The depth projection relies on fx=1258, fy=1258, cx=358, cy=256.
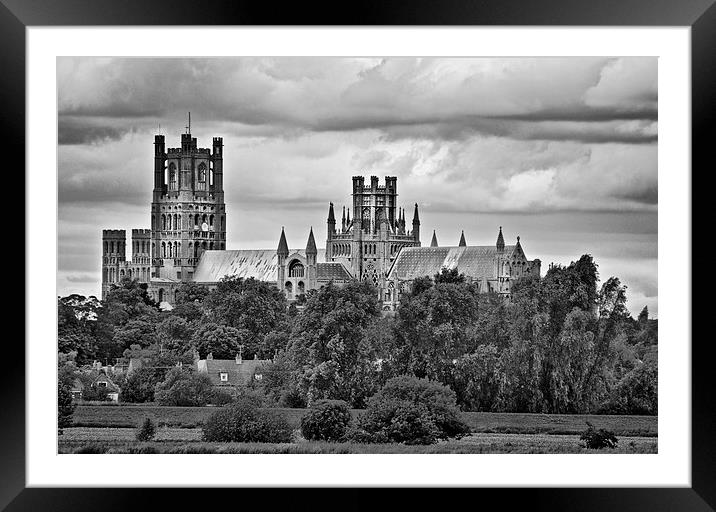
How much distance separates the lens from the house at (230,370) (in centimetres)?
1620

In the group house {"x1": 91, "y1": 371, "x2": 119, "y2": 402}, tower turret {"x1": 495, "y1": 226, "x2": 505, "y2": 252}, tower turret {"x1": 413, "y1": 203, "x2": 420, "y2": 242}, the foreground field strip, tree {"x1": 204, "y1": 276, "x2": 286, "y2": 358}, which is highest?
tower turret {"x1": 413, "y1": 203, "x2": 420, "y2": 242}

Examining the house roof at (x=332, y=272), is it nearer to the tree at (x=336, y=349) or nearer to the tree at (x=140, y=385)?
the tree at (x=336, y=349)

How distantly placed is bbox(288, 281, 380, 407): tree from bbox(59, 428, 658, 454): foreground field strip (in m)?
1.74

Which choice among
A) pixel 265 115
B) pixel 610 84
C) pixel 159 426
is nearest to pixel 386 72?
pixel 265 115

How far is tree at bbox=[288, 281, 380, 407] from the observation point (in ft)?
48.6

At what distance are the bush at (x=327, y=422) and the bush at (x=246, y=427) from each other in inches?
9.8

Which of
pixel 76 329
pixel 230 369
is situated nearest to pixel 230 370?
pixel 230 369

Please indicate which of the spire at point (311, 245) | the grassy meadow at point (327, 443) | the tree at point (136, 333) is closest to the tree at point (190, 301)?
the tree at point (136, 333)

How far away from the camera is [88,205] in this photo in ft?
54.2

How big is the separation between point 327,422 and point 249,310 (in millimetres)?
5867

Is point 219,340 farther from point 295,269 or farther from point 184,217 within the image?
point 184,217

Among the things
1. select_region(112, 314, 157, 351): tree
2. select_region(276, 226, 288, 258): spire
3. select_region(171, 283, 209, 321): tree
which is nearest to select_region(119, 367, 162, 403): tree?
select_region(112, 314, 157, 351): tree

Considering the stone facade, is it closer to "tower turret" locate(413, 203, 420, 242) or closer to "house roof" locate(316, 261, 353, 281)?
"house roof" locate(316, 261, 353, 281)
